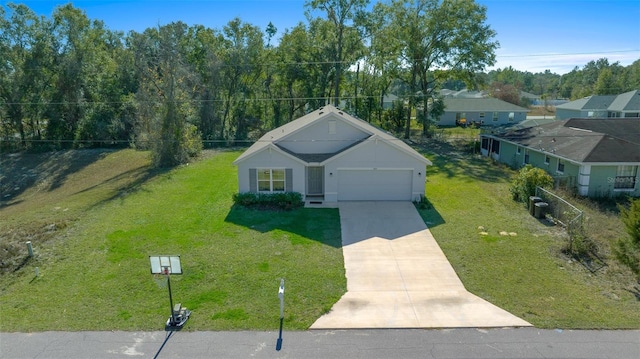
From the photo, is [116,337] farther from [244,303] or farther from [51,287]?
[51,287]

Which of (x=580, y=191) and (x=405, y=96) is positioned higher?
(x=405, y=96)

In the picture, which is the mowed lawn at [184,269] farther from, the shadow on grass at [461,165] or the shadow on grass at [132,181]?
the shadow on grass at [461,165]

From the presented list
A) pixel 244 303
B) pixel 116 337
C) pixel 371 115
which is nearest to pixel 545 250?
pixel 244 303

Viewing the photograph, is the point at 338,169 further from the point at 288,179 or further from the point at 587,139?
the point at 587,139

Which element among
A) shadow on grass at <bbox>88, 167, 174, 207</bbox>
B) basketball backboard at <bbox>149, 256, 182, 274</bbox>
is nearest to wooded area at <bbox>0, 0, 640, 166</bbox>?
shadow on grass at <bbox>88, 167, 174, 207</bbox>

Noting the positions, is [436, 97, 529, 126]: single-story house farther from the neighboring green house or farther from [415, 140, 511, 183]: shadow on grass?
the neighboring green house

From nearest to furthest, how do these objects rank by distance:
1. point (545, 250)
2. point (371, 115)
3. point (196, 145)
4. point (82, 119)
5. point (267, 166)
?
point (545, 250) < point (267, 166) < point (196, 145) < point (82, 119) < point (371, 115)

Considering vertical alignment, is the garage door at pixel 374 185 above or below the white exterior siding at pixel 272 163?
below

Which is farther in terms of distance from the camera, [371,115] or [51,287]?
[371,115]

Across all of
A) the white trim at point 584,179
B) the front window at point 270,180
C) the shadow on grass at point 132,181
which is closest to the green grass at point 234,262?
the shadow on grass at point 132,181
